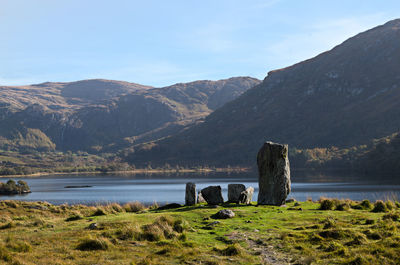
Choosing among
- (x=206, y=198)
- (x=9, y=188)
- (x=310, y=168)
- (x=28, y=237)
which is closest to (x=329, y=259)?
(x=28, y=237)

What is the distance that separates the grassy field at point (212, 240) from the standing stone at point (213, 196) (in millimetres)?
5050

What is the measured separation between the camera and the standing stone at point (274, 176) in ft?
96.3

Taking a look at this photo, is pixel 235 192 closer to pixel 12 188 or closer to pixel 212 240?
pixel 212 240

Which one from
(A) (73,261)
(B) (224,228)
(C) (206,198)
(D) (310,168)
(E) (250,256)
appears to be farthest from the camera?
(D) (310,168)

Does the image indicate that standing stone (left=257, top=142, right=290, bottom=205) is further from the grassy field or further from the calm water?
the calm water

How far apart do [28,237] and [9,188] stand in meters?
81.2

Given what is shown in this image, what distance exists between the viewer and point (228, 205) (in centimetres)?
2777

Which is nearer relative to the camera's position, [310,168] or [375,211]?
[375,211]

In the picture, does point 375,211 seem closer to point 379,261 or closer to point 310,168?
point 379,261

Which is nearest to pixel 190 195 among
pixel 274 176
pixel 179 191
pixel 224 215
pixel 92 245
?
pixel 274 176

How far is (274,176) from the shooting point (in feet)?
97.4

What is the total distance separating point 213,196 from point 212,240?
11.8m

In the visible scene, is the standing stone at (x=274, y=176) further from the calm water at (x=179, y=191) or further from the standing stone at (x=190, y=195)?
the calm water at (x=179, y=191)

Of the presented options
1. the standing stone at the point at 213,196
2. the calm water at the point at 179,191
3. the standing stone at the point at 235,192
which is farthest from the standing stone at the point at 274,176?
the calm water at the point at 179,191
